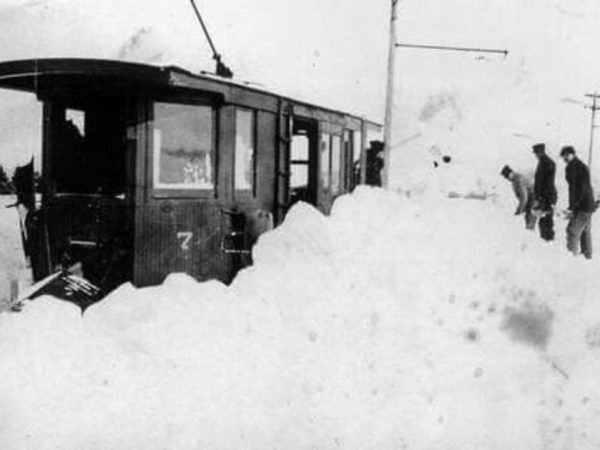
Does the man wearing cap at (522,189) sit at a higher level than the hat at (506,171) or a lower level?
lower

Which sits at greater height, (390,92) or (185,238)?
(390,92)

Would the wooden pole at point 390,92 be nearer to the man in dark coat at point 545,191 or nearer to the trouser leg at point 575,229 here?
the man in dark coat at point 545,191

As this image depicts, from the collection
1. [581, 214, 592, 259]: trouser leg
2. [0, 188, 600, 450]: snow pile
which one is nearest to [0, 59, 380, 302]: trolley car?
[0, 188, 600, 450]: snow pile

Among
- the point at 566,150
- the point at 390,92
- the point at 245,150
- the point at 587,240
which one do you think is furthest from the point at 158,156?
the point at 390,92

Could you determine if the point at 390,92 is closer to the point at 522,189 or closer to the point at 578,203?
the point at 522,189

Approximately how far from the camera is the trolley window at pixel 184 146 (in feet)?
23.2

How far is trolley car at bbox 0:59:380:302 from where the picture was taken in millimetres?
6949

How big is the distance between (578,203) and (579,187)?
0.21 meters

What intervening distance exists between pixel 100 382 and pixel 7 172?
371 centimetres

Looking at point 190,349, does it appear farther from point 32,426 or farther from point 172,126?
point 172,126

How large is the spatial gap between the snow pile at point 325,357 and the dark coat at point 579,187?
2.83 metres

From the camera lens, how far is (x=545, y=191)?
35.8 feet

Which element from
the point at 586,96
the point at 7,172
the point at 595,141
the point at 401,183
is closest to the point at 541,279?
the point at 586,96

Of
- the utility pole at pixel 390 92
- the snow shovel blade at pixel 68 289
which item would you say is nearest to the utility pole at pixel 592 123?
the snow shovel blade at pixel 68 289
